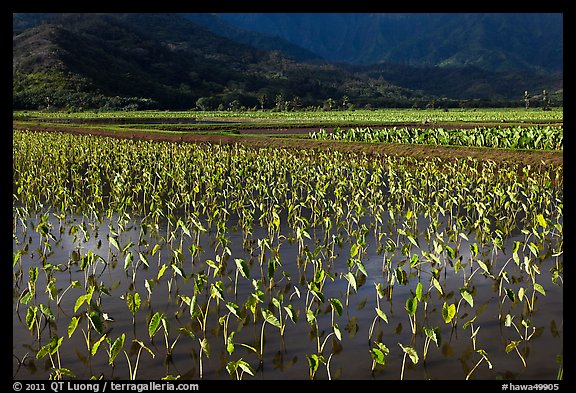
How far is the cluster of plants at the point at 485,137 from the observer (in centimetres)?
2967

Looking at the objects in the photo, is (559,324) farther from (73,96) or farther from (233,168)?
(73,96)

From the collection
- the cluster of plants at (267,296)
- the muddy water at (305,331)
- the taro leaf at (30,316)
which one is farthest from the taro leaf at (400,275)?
the taro leaf at (30,316)

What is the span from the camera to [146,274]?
1068 cm

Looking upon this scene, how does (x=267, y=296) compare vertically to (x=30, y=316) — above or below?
below

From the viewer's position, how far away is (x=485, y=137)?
32.1 m

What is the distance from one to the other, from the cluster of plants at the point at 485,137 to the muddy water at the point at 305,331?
1979 centimetres

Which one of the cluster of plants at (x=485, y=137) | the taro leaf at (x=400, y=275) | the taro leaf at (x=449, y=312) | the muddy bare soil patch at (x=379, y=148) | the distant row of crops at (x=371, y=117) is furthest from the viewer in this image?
the distant row of crops at (x=371, y=117)

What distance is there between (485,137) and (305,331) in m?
27.1

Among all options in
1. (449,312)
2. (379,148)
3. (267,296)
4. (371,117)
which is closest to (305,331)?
(267,296)

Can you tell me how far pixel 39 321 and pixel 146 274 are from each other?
2.74m

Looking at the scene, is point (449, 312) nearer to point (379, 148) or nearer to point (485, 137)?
point (485, 137)

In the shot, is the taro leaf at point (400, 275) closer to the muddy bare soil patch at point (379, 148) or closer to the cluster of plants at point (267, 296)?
the cluster of plants at point (267, 296)

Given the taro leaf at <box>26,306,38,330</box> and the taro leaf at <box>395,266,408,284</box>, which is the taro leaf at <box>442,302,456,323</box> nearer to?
the taro leaf at <box>395,266,408,284</box>

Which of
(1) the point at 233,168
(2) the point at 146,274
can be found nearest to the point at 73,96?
(1) the point at 233,168
